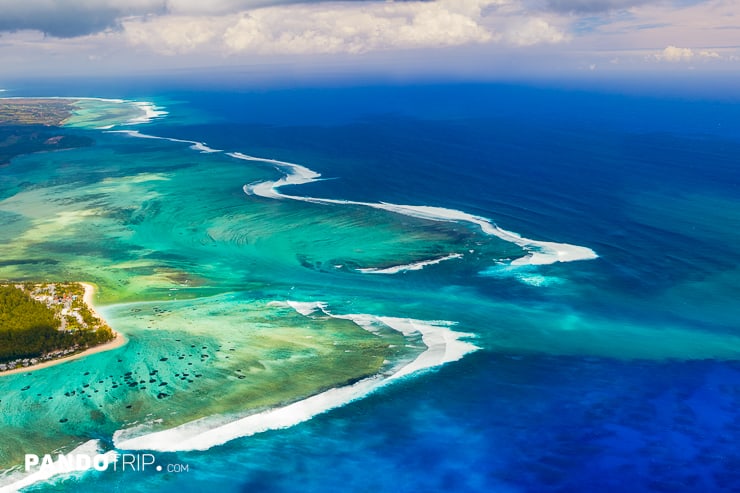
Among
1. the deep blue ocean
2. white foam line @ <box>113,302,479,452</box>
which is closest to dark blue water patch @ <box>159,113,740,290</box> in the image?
the deep blue ocean

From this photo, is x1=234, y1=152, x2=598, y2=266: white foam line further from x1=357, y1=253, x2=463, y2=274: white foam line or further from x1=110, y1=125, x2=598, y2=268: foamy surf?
x1=357, y1=253, x2=463, y2=274: white foam line

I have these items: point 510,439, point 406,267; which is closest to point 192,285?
point 406,267

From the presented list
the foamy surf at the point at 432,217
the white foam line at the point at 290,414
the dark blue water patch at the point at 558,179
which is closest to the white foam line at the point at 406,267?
the foamy surf at the point at 432,217

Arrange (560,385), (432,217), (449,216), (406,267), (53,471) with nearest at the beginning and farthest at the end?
(53,471) < (560,385) < (406,267) < (432,217) < (449,216)

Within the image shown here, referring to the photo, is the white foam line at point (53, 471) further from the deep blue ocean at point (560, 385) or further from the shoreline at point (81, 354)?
the shoreline at point (81, 354)

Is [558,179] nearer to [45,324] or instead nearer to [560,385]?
[560,385]

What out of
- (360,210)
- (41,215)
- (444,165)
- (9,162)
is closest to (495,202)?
(360,210)
